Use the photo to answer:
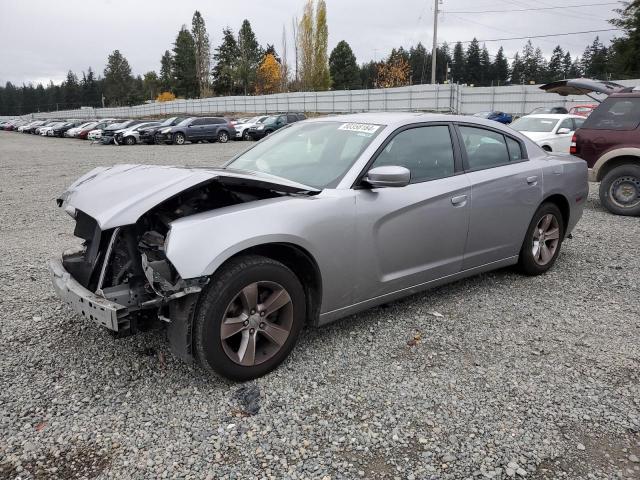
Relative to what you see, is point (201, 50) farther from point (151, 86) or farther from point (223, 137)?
point (223, 137)

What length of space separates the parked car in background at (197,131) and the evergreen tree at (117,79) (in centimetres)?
8936

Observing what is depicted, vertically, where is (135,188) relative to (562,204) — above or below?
above

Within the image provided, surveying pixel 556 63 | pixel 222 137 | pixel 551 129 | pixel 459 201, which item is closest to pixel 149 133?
pixel 222 137

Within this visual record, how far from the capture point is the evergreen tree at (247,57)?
255ft

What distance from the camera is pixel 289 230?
309cm

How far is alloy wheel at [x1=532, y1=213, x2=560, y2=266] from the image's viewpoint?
498 centimetres

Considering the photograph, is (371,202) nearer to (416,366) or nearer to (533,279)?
(416,366)

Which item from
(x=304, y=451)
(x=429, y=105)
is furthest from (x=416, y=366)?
(x=429, y=105)

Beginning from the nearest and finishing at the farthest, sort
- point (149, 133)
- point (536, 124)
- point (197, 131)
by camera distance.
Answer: point (536, 124) → point (149, 133) → point (197, 131)

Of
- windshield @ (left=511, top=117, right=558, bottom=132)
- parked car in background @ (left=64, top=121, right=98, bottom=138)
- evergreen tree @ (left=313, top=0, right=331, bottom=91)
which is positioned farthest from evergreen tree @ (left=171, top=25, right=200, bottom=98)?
windshield @ (left=511, top=117, right=558, bottom=132)

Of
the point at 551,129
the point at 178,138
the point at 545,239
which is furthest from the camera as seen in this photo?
the point at 178,138

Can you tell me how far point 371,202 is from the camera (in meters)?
Result: 3.51

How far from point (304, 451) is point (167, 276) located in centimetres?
118

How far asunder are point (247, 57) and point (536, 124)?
7629 centimetres
